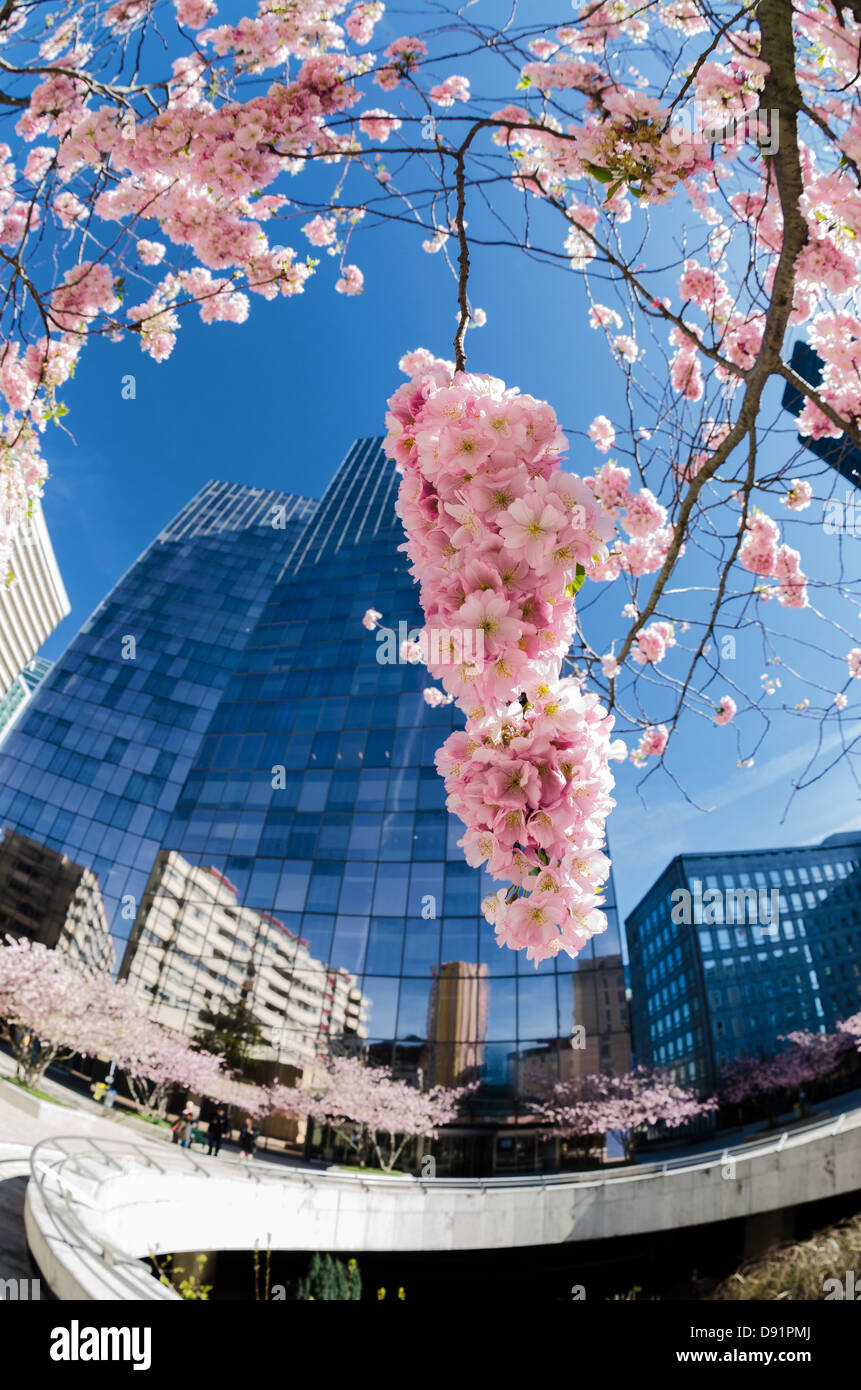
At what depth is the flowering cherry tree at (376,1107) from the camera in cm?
2059

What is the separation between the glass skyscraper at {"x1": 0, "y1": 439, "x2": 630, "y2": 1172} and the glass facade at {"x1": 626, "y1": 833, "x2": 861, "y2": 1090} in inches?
1732

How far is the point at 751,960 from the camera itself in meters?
64.8

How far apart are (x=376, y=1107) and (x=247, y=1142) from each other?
4056mm

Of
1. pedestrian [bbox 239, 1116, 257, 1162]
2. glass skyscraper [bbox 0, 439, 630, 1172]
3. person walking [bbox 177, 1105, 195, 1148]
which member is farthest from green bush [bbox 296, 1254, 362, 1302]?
glass skyscraper [bbox 0, 439, 630, 1172]

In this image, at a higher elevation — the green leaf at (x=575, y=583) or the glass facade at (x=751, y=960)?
the glass facade at (x=751, y=960)

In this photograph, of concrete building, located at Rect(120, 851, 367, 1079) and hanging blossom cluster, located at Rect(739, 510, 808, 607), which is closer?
hanging blossom cluster, located at Rect(739, 510, 808, 607)

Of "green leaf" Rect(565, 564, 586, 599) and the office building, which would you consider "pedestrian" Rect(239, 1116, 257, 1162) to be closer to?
"green leaf" Rect(565, 564, 586, 599)

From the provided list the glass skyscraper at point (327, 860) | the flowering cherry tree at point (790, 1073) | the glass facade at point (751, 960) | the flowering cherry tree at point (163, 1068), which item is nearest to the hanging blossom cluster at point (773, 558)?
the glass skyscraper at point (327, 860)

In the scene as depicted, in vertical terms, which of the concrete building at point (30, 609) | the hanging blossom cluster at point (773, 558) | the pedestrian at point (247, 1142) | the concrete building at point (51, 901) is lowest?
the pedestrian at point (247, 1142)

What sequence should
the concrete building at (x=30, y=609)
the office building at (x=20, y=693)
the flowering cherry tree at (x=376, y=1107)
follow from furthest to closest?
1. the office building at (x=20, y=693)
2. the concrete building at (x=30, y=609)
3. the flowering cherry tree at (x=376, y=1107)

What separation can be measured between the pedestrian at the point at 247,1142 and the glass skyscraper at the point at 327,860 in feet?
7.44

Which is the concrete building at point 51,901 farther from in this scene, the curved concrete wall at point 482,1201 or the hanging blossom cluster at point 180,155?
the hanging blossom cluster at point 180,155

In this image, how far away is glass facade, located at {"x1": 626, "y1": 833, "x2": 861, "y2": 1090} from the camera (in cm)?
6025

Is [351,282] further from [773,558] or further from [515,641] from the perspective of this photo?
[515,641]
